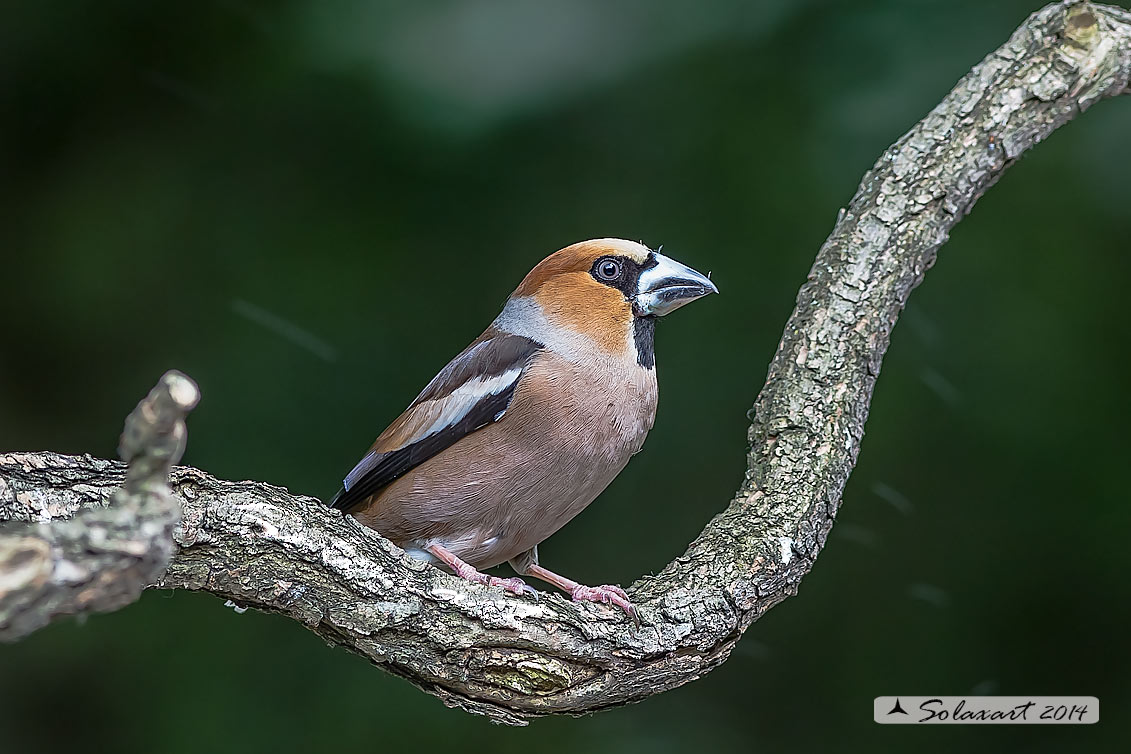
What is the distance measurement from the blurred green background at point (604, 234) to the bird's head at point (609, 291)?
5.22 feet

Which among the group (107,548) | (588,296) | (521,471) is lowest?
(107,548)

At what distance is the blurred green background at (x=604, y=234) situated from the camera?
4.33 meters

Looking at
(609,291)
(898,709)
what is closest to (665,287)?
(609,291)

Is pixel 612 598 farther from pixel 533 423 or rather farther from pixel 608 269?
pixel 608 269

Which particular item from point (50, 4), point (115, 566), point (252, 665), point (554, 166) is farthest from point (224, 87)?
point (115, 566)

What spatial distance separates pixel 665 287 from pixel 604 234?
5.78 ft

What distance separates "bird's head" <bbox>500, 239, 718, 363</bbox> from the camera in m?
2.90

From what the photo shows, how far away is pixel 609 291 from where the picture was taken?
2.94m

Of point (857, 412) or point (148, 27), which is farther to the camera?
point (148, 27)

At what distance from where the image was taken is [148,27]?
15.0 feet

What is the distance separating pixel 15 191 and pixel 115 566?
143 inches

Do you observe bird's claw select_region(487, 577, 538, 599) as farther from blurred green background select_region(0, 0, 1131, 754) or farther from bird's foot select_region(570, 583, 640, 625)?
blurred green background select_region(0, 0, 1131, 754)

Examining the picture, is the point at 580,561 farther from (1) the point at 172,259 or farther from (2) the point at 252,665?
(1) the point at 172,259

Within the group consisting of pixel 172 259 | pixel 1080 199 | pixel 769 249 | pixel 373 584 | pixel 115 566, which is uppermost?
pixel 1080 199
